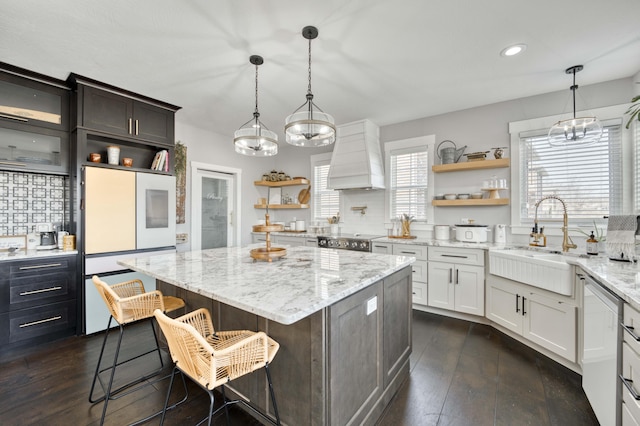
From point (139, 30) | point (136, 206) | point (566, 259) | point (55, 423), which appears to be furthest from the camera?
point (136, 206)

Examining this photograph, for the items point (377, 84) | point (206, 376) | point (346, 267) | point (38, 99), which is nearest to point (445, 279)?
point (346, 267)

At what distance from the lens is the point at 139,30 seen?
2.15 metres

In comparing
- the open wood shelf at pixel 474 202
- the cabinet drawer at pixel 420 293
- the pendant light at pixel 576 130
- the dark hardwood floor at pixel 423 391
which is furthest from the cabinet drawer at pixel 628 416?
the open wood shelf at pixel 474 202

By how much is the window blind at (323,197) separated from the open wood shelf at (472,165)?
1862 millimetres

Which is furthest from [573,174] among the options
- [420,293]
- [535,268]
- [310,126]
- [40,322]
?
[40,322]

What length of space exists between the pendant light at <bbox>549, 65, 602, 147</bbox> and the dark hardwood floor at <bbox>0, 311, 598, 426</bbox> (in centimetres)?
210

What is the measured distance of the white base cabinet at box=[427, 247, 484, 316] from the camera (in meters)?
3.13

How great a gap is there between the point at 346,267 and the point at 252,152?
1583 millimetres

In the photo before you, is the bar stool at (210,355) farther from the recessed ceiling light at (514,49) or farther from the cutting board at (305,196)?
the cutting board at (305,196)

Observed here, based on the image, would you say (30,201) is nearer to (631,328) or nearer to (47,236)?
(47,236)

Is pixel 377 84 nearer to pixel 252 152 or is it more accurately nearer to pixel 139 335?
pixel 252 152

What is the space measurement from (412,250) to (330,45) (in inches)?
101

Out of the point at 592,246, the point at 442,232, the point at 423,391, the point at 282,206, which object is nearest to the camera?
the point at 423,391

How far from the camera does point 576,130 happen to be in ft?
8.91
